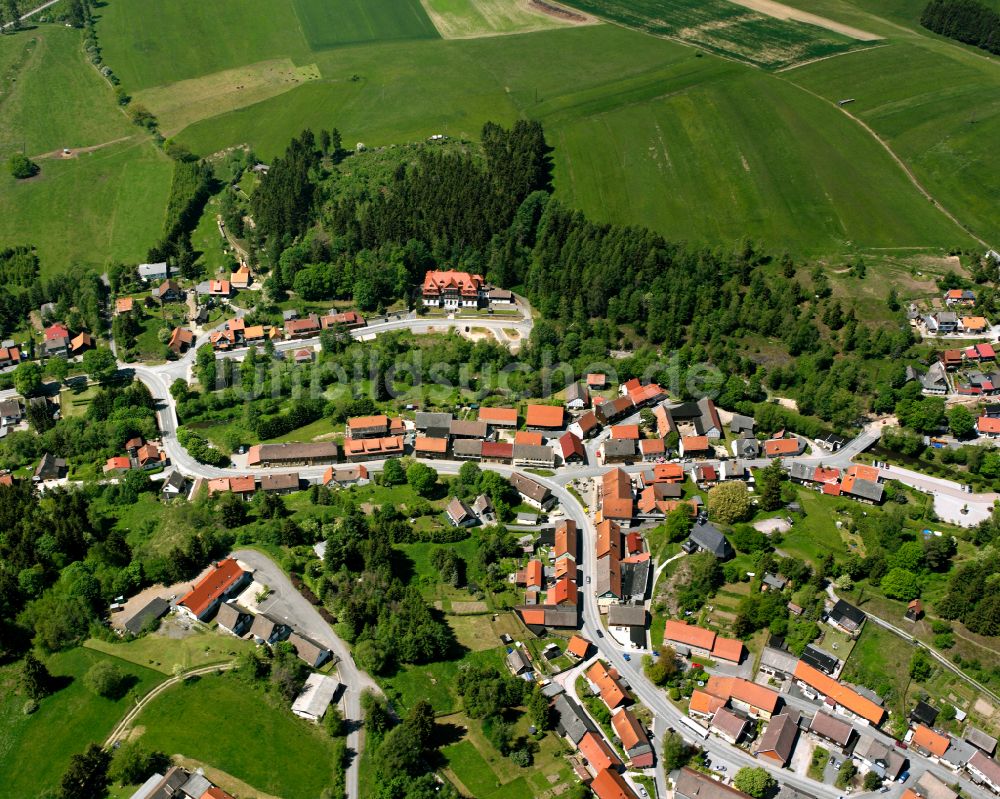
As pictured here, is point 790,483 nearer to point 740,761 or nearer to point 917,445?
point 917,445

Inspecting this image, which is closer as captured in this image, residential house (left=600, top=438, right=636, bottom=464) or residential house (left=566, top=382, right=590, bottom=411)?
residential house (left=600, top=438, right=636, bottom=464)

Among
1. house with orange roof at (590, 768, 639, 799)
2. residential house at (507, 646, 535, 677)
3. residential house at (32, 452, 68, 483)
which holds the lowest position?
residential house at (32, 452, 68, 483)

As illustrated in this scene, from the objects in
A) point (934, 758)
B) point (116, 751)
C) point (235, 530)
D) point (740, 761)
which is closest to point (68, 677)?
point (116, 751)

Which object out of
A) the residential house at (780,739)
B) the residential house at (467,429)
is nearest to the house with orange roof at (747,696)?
the residential house at (780,739)

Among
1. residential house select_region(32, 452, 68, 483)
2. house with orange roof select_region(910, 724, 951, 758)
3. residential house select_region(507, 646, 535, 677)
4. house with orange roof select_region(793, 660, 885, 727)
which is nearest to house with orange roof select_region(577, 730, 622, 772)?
residential house select_region(507, 646, 535, 677)

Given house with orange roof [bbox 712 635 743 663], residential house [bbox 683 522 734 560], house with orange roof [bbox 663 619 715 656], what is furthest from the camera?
residential house [bbox 683 522 734 560]

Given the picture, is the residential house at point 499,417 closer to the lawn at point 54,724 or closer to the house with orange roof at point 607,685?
the house with orange roof at point 607,685

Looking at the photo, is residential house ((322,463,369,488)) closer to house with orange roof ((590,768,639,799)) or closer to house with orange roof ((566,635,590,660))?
house with orange roof ((566,635,590,660))

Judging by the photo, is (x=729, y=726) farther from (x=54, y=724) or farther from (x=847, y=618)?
(x=54, y=724)
